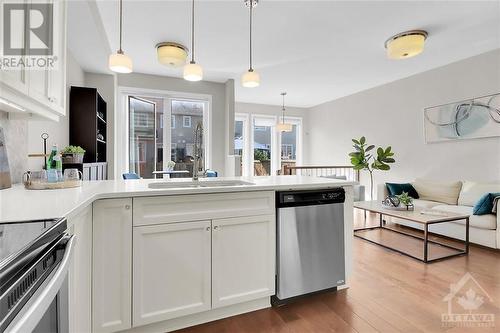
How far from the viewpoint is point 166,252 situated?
5.10ft

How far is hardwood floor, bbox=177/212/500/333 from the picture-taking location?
1.67 m

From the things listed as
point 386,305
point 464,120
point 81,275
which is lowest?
point 386,305

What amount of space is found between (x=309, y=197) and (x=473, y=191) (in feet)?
9.95

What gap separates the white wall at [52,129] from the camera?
7.22 ft

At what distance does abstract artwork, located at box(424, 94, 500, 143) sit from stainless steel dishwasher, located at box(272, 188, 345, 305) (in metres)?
3.14

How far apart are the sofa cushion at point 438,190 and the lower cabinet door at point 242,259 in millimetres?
3390

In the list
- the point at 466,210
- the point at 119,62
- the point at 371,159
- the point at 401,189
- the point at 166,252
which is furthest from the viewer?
the point at 371,159

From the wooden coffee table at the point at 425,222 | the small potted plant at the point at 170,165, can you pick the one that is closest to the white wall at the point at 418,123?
the wooden coffee table at the point at 425,222

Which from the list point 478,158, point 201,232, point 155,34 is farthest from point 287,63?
point 201,232

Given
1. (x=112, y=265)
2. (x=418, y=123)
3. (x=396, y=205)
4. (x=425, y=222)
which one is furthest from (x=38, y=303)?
(x=418, y=123)

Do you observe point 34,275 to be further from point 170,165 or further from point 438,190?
point 438,190

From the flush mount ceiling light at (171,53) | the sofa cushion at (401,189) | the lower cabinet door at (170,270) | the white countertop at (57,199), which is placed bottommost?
the lower cabinet door at (170,270)

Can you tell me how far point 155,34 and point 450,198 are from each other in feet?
15.1

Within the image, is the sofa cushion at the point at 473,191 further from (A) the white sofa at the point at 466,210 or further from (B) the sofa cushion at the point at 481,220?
(B) the sofa cushion at the point at 481,220
